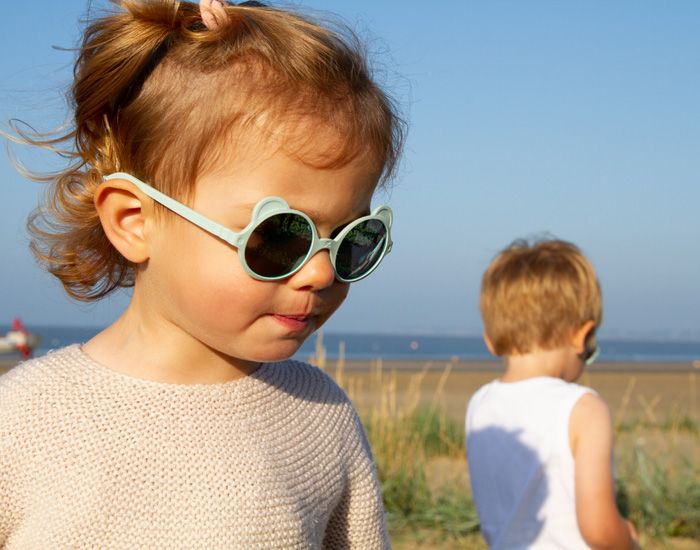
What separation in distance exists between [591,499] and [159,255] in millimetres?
Result: 1639

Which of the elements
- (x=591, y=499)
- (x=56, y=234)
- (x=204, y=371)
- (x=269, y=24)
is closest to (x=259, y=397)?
(x=204, y=371)

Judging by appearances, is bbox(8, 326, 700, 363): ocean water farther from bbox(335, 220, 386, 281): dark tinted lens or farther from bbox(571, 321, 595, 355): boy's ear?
bbox(571, 321, 595, 355): boy's ear

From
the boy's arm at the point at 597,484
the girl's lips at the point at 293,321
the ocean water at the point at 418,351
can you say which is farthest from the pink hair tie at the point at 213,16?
the boy's arm at the point at 597,484

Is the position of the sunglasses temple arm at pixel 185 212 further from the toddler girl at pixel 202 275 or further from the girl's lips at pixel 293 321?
the girl's lips at pixel 293 321

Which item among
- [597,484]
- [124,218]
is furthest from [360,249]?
[597,484]

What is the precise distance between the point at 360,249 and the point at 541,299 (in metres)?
1.57

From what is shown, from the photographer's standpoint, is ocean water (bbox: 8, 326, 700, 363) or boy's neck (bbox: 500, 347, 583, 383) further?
ocean water (bbox: 8, 326, 700, 363)

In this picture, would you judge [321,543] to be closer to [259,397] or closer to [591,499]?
[259,397]

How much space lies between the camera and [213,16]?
1.51 metres

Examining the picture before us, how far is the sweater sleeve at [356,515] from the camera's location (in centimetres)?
170

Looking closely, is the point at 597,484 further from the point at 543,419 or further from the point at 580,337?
the point at 580,337

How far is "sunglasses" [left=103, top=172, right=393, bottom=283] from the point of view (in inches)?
53.4

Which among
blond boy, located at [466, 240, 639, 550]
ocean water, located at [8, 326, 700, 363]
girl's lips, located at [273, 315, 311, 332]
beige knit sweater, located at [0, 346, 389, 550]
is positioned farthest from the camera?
ocean water, located at [8, 326, 700, 363]

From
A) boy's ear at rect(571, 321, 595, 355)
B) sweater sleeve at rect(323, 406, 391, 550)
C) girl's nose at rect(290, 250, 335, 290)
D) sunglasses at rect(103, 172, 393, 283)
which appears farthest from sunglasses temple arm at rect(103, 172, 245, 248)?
boy's ear at rect(571, 321, 595, 355)
